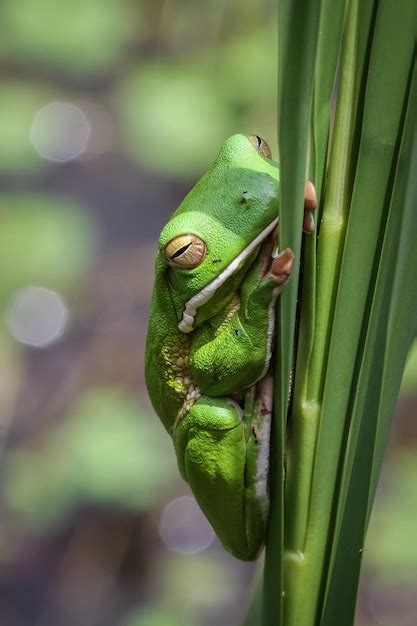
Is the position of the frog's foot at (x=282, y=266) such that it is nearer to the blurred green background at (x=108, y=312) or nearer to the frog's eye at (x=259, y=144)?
the frog's eye at (x=259, y=144)

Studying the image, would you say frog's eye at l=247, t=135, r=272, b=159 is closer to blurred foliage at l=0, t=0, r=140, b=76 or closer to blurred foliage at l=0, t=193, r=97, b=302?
blurred foliage at l=0, t=193, r=97, b=302

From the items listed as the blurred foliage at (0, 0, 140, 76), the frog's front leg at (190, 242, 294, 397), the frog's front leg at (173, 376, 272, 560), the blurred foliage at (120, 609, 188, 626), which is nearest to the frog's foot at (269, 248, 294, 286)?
the frog's front leg at (190, 242, 294, 397)

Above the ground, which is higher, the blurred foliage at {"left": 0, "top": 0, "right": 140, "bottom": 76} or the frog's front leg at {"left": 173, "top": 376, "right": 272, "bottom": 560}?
the blurred foliage at {"left": 0, "top": 0, "right": 140, "bottom": 76}

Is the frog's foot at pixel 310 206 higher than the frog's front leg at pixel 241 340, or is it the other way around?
the frog's foot at pixel 310 206

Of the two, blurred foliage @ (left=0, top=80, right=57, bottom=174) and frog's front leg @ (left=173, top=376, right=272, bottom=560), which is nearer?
frog's front leg @ (left=173, top=376, right=272, bottom=560)

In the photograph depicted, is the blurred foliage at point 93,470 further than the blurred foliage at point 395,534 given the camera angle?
Yes

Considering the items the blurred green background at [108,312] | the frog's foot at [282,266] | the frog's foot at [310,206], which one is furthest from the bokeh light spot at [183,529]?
the frog's foot at [310,206]

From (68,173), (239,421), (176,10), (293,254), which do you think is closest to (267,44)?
(176,10)

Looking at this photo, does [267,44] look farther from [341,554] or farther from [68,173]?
[341,554]
